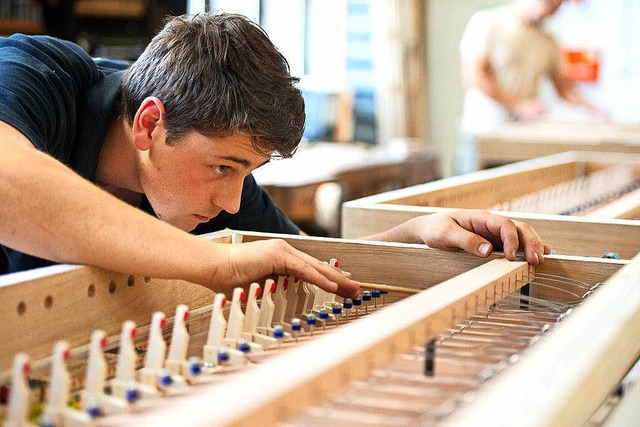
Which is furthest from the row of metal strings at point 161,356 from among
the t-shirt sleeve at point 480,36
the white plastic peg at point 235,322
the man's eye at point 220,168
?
the t-shirt sleeve at point 480,36

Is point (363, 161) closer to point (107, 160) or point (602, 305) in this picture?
point (107, 160)

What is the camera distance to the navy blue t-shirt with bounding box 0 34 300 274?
1.72 metres

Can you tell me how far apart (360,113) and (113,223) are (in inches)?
330

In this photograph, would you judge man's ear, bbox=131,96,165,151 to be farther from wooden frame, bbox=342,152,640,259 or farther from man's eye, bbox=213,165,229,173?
wooden frame, bbox=342,152,640,259

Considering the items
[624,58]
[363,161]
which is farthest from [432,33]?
[363,161]

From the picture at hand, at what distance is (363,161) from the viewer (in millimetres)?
6070

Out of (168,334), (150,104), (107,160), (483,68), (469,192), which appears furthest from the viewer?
(483,68)

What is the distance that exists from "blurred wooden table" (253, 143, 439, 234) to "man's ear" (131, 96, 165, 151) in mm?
2172

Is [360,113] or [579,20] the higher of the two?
[579,20]

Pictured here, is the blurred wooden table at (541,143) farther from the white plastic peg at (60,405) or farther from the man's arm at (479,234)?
the white plastic peg at (60,405)

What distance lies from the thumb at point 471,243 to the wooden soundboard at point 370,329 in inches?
1.3

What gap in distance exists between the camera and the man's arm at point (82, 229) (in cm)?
145

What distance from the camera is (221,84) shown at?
1.88 metres

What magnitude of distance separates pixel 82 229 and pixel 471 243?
77cm
